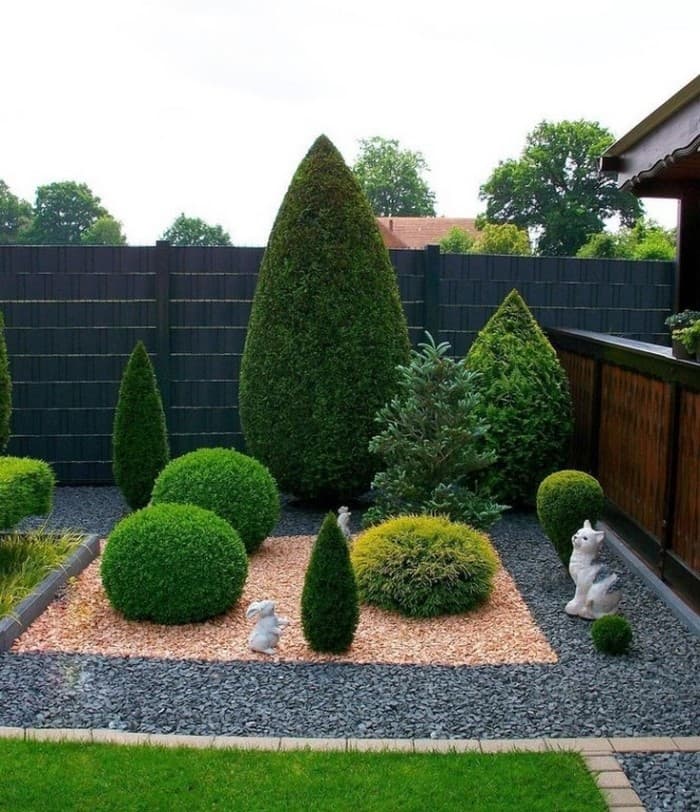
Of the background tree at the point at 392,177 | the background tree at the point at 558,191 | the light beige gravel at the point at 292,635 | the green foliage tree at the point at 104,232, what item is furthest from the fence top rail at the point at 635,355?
the green foliage tree at the point at 104,232

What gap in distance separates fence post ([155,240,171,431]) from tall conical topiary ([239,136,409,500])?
1433 mm

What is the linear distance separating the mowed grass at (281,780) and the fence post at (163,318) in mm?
5708

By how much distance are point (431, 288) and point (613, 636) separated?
16.7 ft

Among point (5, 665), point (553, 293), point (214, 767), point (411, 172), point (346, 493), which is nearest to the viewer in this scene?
point (214, 767)

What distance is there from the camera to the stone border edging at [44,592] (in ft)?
16.7

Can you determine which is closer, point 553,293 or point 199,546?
point 199,546

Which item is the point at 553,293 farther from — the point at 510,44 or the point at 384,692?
the point at 384,692

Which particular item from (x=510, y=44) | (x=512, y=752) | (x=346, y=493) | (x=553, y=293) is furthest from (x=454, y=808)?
(x=510, y=44)

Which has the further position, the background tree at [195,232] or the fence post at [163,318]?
the background tree at [195,232]

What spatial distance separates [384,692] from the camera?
445 centimetres

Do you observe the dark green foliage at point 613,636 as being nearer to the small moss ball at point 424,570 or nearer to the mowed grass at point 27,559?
the small moss ball at point 424,570

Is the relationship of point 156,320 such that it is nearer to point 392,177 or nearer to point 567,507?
point 567,507

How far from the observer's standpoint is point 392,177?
224 ft

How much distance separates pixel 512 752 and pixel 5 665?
8.54 feet
